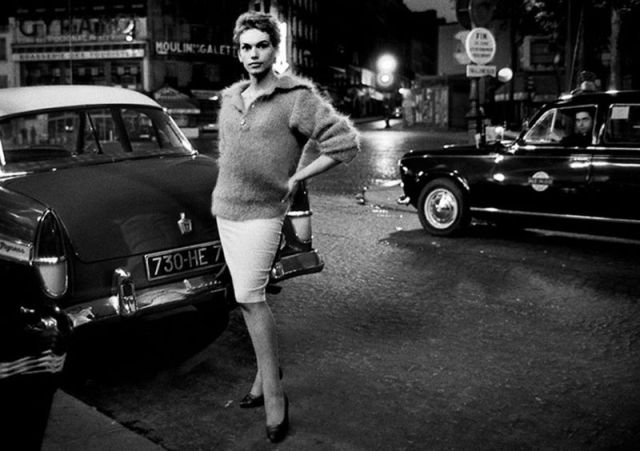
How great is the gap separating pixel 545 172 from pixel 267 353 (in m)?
5.68

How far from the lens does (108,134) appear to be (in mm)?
6285

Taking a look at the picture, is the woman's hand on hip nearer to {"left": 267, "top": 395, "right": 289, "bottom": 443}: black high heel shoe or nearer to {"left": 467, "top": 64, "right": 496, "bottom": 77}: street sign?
{"left": 267, "top": 395, "right": 289, "bottom": 443}: black high heel shoe

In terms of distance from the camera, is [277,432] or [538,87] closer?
[277,432]

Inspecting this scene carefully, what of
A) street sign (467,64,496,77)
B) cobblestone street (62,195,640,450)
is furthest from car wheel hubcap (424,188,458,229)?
street sign (467,64,496,77)

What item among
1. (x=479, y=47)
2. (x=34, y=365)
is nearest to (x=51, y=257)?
(x=34, y=365)

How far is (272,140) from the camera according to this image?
3.51m

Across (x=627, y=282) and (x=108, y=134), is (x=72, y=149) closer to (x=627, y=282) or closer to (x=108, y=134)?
(x=108, y=134)

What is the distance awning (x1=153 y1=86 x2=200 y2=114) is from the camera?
56906 millimetres

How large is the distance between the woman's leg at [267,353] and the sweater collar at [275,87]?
3.15ft

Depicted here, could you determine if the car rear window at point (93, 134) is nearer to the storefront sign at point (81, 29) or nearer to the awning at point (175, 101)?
the awning at point (175, 101)

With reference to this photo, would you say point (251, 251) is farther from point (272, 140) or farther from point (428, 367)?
point (428, 367)

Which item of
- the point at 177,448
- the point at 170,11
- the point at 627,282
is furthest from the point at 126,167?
the point at 170,11

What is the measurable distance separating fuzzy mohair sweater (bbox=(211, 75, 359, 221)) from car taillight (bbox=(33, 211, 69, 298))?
1.32 metres

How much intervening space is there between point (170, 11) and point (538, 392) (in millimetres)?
64281
